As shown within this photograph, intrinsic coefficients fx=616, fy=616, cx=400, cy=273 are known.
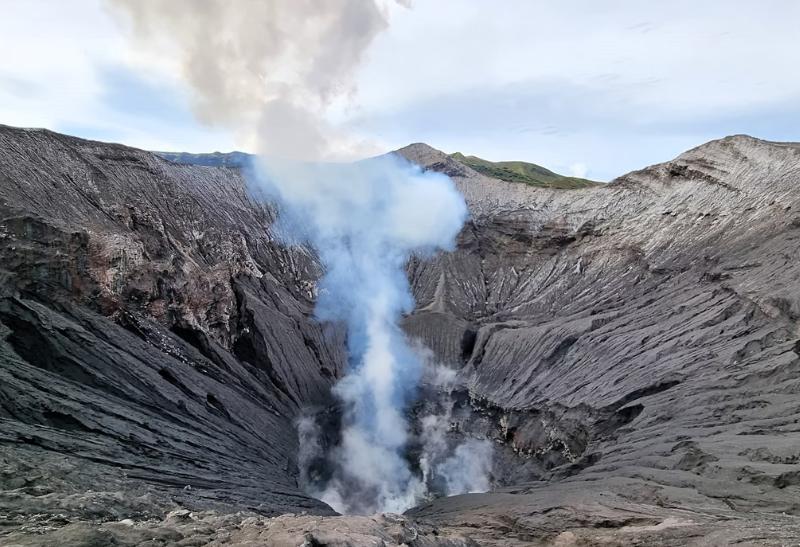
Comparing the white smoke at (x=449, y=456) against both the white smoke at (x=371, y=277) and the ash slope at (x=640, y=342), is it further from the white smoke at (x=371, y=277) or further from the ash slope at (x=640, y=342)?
the ash slope at (x=640, y=342)

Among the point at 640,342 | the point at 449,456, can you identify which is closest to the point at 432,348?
the point at 449,456

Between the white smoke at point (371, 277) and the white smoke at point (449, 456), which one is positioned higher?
the white smoke at point (371, 277)

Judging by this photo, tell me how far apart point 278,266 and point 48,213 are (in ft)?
57.3

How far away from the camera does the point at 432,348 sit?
41.9m

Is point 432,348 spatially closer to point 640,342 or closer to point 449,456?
point 449,456

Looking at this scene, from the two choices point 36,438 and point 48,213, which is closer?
point 36,438

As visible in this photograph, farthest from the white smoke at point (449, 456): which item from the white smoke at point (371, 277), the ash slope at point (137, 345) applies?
the ash slope at point (137, 345)

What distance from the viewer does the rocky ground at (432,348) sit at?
14.2m

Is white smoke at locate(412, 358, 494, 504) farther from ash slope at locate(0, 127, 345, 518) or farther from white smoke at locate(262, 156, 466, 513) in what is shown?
ash slope at locate(0, 127, 345, 518)

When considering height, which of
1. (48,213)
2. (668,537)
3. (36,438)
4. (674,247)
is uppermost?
(674,247)

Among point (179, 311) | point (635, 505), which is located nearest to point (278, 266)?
point (179, 311)

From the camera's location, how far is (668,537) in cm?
1312

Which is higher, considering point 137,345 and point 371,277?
point 371,277

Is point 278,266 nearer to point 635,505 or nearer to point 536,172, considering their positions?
point 635,505
